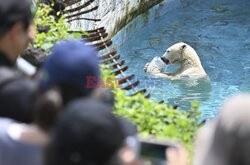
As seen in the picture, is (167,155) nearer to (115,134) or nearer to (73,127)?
(115,134)

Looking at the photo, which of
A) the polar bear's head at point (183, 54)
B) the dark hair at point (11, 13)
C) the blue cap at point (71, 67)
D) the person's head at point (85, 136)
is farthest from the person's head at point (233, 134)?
the polar bear's head at point (183, 54)

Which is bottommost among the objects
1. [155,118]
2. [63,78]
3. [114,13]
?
[114,13]

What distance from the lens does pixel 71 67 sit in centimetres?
160

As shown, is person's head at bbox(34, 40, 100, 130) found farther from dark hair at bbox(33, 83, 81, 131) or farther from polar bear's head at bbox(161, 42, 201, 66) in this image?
polar bear's head at bbox(161, 42, 201, 66)

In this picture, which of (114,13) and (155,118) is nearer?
(155,118)

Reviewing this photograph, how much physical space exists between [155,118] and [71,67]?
1976 millimetres

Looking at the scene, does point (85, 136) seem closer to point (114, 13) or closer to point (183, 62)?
point (183, 62)

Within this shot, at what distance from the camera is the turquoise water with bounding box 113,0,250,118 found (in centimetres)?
780

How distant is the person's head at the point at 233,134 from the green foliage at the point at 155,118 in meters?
1.60

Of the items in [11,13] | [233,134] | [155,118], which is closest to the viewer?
[233,134]

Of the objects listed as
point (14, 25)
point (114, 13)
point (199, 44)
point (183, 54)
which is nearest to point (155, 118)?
point (14, 25)

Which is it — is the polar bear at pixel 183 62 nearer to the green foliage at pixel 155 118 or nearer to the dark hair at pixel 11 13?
the green foliage at pixel 155 118

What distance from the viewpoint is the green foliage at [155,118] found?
10.8ft

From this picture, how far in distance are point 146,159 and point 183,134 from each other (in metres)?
1.33
